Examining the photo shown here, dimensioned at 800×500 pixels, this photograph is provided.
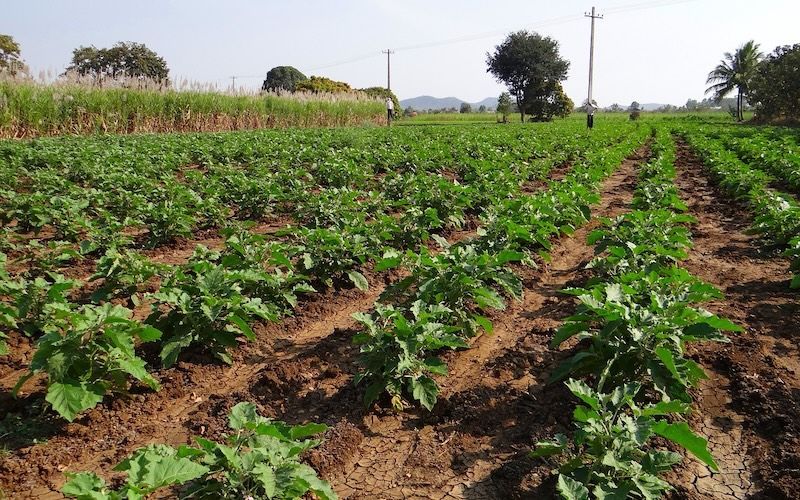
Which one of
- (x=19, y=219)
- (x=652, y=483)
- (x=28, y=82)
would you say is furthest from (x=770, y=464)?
(x=28, y=82)

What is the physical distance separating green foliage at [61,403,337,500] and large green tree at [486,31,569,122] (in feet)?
181

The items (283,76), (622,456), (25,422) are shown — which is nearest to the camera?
(622,456)

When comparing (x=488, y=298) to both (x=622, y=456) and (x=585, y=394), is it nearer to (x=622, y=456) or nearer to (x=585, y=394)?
(x=585, y=394)

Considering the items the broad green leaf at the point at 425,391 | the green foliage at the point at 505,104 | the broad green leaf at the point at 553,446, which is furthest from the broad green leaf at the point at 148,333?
the green foliage at the point at 505,104

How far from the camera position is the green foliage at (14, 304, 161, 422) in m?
3.10

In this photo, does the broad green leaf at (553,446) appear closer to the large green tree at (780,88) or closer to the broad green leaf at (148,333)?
the broad green leaf at (148,333)

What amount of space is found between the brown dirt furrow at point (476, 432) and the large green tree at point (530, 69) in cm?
5301

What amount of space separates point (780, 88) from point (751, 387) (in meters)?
44.9

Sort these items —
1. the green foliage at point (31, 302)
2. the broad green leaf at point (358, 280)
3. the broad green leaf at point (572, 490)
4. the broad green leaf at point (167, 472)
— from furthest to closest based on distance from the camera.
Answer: the broad green leaf at point (358, 280) < the green foliage at point (31, 302) < the broad green leaf at point (572, 490) < the broad green leaf at point (167, 472)

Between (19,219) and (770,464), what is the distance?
8.10 m

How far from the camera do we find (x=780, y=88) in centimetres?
3925

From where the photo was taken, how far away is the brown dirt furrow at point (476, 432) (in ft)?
9.48

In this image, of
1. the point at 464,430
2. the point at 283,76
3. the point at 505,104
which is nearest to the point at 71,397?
the point at 464,430

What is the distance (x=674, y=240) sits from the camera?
579 cm
